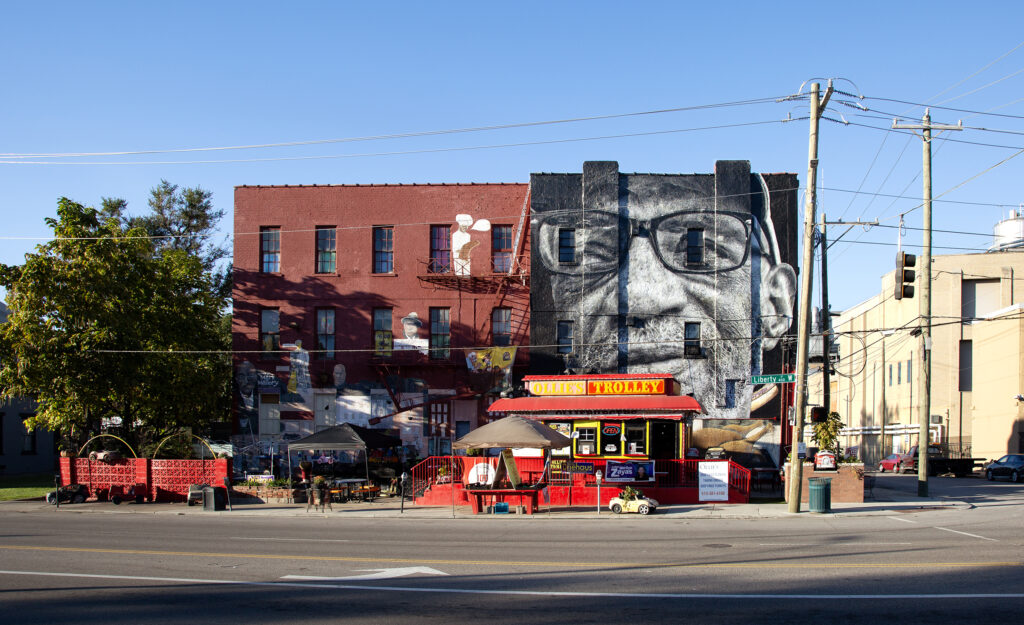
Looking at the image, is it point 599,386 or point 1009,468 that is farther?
point 1009,468

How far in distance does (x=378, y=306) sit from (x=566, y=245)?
28.0ft

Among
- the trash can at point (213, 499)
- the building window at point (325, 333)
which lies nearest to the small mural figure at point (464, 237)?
the building window at point (325, 333)

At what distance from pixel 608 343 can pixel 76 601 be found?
1015 inches

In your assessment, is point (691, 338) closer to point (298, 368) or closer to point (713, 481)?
point (713, 481)

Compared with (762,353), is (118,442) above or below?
below

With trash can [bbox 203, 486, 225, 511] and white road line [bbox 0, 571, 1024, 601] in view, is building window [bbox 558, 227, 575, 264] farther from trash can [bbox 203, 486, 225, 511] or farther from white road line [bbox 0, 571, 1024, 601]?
white road line [bbox 0, 571, 1024, 601]

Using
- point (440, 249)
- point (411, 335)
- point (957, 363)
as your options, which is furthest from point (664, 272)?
point (957, 363)

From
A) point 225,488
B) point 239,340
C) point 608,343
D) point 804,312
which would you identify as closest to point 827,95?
point 804,312

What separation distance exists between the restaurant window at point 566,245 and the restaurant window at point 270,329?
1260 centimetres

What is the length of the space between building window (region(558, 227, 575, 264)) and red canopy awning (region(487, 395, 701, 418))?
7052 millimetres

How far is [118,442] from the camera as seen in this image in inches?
1329

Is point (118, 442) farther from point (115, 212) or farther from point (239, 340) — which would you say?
point (115, 212)

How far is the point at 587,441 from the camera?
96.9 ft

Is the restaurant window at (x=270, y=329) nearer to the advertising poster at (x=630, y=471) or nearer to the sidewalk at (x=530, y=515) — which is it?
the sidewalk at (x=530, y=515)
